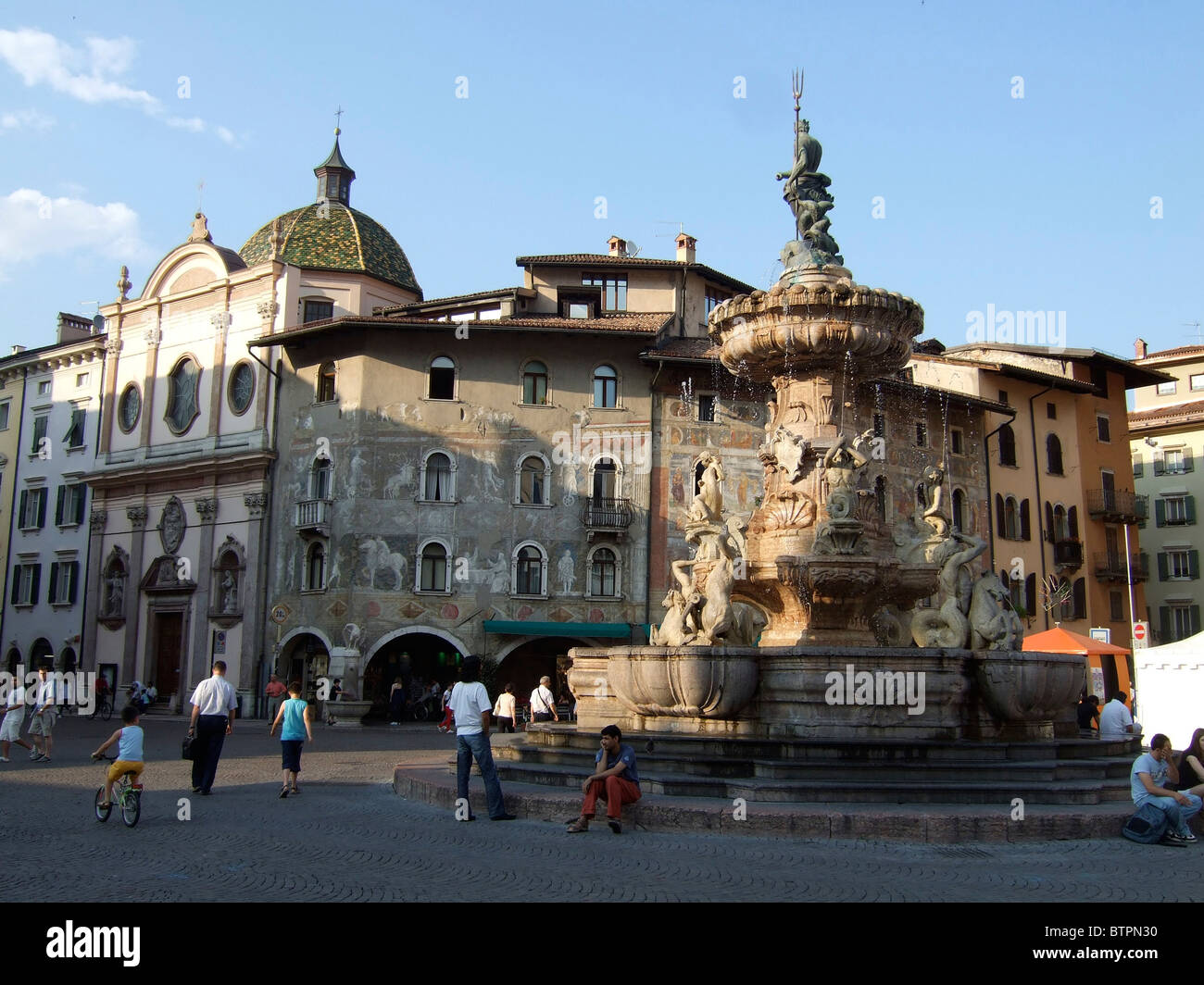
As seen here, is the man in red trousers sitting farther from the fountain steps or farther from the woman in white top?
the woman in white top

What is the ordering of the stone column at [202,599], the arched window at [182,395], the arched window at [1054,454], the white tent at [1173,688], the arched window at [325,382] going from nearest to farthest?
the white tent at [1173,688] < the arched window at [325,382] < the stone column at [202,599] < the arched window at [182,395] < the arched window at [1054,454]

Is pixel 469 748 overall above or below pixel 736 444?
below

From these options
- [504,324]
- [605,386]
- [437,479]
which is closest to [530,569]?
[437,479]

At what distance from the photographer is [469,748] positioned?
35.8 ft

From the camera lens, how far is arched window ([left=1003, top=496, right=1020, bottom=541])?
42750 millimetres

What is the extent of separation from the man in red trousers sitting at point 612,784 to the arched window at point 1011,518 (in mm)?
35026

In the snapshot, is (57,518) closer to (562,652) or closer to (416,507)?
(416,507)

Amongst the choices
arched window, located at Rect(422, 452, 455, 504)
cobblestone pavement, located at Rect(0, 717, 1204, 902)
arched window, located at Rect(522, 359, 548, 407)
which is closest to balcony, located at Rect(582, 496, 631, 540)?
arched window, located at Rect(522, 359, 548, 407)

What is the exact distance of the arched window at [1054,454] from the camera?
4531cm

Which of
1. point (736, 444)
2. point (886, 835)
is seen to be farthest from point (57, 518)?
point (886, 835)

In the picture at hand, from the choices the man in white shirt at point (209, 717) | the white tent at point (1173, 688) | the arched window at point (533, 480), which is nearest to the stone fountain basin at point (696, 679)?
the man in white shirt at point (209, 717)

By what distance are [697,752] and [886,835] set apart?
9.92 feet

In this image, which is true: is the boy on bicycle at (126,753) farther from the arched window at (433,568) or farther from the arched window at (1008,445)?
the arched window at (1008,445)

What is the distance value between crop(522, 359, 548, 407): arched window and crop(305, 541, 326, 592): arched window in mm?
7749
